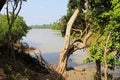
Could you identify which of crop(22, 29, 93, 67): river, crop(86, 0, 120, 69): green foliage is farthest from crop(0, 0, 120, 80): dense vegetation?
crop(22, 29, 93, 67): river

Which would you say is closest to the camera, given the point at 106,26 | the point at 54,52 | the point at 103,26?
the point at 106,26

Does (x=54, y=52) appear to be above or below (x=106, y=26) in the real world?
below

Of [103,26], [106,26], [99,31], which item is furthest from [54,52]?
[106,26]

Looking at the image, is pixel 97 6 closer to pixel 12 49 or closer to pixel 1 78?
pixel 12 49

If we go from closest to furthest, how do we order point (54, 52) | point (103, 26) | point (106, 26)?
point (106, 26)
point (103, 26)
point (54, 52)

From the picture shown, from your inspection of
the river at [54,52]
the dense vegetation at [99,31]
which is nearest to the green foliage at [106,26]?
the dense vegetation at [99,31]

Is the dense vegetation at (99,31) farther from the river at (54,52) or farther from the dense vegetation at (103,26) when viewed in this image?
the river at (54,52)

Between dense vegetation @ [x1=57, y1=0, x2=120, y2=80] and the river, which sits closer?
dense vegetation @ [x1=57, y1=0, x2=120, y2=80]

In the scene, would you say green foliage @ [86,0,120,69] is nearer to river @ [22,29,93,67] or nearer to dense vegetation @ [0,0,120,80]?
dense vegetation @ [0,0,120,80]

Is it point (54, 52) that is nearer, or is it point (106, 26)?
point (106, 26)

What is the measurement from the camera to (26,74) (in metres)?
19.2

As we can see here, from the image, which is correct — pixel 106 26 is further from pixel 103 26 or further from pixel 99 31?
pixel 99 31

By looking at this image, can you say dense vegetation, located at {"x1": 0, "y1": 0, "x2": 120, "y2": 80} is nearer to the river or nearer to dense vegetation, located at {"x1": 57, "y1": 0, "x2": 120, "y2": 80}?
dense vegetation, located at {"x1": 57, "y1": 0, "x2": 120, "y2": 80}

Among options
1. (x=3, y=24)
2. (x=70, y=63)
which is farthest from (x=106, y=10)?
(x=3, y=24)
